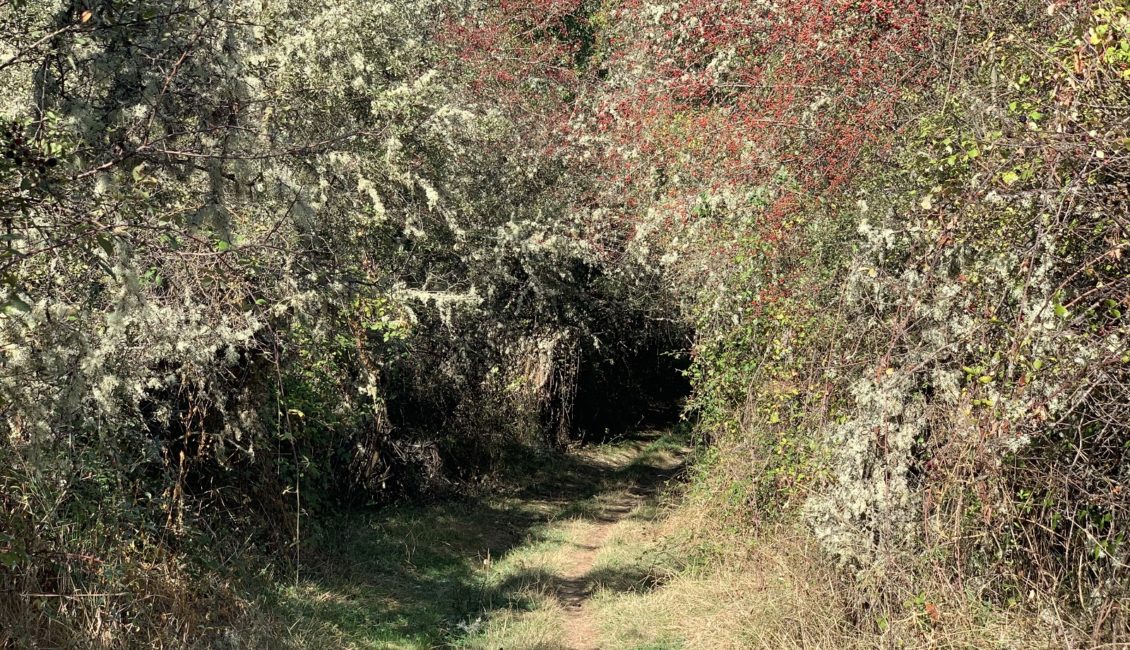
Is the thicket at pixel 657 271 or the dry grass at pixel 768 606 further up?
the thicket at pixel 657 271

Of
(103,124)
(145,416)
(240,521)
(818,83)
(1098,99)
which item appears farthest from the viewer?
(818,83)

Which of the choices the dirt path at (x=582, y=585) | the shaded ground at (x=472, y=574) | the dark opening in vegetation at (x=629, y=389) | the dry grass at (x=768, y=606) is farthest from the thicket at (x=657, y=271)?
the dark opening in vegetation at (x=629, y=389)

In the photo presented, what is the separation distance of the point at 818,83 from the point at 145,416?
22.2ft

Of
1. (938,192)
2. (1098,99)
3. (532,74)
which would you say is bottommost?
(938,192)

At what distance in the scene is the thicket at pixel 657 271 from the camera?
5094 millimetres

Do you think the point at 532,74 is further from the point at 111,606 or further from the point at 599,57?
the point at 111,606

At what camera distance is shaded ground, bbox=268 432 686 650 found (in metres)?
7.82

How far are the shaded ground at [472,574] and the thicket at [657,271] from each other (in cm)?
57

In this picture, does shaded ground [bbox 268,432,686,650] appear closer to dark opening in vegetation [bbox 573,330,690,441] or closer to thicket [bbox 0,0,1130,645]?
thicket [bbox 0,0,1130,645]

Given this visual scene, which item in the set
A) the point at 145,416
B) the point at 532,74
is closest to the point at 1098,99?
the point at 145,416

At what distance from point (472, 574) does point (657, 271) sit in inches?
206

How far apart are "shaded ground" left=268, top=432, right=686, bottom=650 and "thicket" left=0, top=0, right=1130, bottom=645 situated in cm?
57

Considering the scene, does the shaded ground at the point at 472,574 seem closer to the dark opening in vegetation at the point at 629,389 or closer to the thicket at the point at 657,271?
the thicket at the point at 657,271

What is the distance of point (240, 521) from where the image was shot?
26.3 ft
